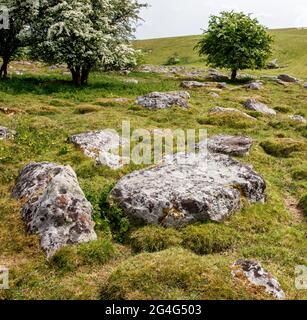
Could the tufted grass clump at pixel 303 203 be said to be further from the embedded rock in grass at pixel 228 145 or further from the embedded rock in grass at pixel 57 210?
the embedded rock in grass at pixel 57 210

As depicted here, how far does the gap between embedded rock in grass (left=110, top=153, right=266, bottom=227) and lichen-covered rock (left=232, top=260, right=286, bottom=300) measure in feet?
11.1

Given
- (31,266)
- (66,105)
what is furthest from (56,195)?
(66,105)

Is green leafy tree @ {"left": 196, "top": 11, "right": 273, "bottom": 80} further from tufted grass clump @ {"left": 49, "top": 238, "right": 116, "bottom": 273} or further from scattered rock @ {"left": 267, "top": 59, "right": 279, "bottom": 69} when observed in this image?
tufted grass clump @ {"left": 49, "top": 238, "right": 116, "bottom": 273}

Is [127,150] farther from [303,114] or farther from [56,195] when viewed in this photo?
[303,114]

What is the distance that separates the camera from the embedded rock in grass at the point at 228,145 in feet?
77.7

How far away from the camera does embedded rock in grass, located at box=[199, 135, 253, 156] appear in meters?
23.7

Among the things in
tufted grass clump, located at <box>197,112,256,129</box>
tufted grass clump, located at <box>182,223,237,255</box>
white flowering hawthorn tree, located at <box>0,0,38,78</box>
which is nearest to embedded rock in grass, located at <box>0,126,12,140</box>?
tufted grass clump, located at <box>182,223,237,255</box>

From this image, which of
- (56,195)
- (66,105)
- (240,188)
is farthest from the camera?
(66,105)

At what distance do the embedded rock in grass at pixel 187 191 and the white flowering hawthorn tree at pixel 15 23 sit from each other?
26.7 metres

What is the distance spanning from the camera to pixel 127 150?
889 inches

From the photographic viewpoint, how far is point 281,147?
25562 mm

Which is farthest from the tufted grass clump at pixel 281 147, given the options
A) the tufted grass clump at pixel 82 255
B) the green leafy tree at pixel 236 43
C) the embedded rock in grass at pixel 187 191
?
→ the green leafy tree at pixel 236 43

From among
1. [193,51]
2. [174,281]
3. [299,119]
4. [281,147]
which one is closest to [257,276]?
[174,281]
